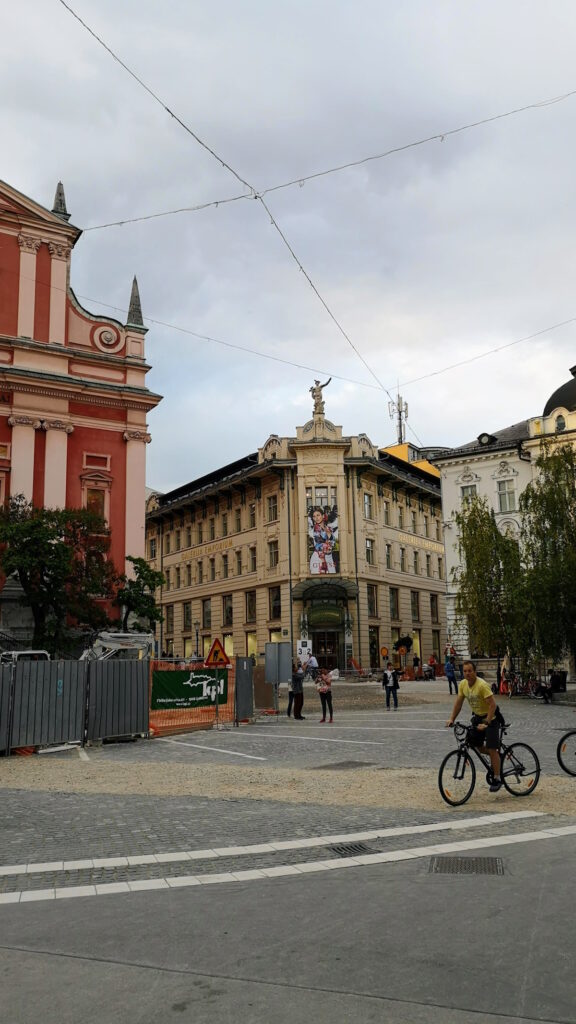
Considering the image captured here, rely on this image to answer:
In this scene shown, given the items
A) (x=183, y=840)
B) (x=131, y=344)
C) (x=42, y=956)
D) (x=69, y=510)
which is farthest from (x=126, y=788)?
(x=131, y=344)

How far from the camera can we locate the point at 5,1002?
4387 millimetres

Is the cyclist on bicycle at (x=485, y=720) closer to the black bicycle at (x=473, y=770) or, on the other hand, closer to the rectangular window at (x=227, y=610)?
the black bicycle at (x=473, y=770)

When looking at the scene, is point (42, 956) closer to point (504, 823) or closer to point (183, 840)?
point (183, 840)

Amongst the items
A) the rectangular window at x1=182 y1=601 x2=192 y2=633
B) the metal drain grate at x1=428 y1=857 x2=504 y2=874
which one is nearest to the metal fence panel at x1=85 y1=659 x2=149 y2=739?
the metal drain grate at x1=428 y1=857 x2=504 y2=874

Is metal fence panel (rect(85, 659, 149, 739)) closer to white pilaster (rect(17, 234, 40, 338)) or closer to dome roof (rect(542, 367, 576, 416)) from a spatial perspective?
white pilaster (rect(17, 234, 40, 338))

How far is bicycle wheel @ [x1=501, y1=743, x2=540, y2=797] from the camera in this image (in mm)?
10383

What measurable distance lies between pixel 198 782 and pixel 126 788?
1.09 meters

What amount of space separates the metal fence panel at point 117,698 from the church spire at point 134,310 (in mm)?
20887

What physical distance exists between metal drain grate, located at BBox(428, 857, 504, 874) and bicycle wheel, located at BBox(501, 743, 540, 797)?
3.18 m

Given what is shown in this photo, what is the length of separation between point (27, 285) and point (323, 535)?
962 inches

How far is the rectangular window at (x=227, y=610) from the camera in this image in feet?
190

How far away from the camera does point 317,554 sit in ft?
169

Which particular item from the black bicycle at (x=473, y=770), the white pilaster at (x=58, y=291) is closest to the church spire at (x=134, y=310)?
the white pilaster at (x=58, y=291)

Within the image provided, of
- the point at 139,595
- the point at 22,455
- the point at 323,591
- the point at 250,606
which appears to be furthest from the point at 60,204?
the point at 250,606
